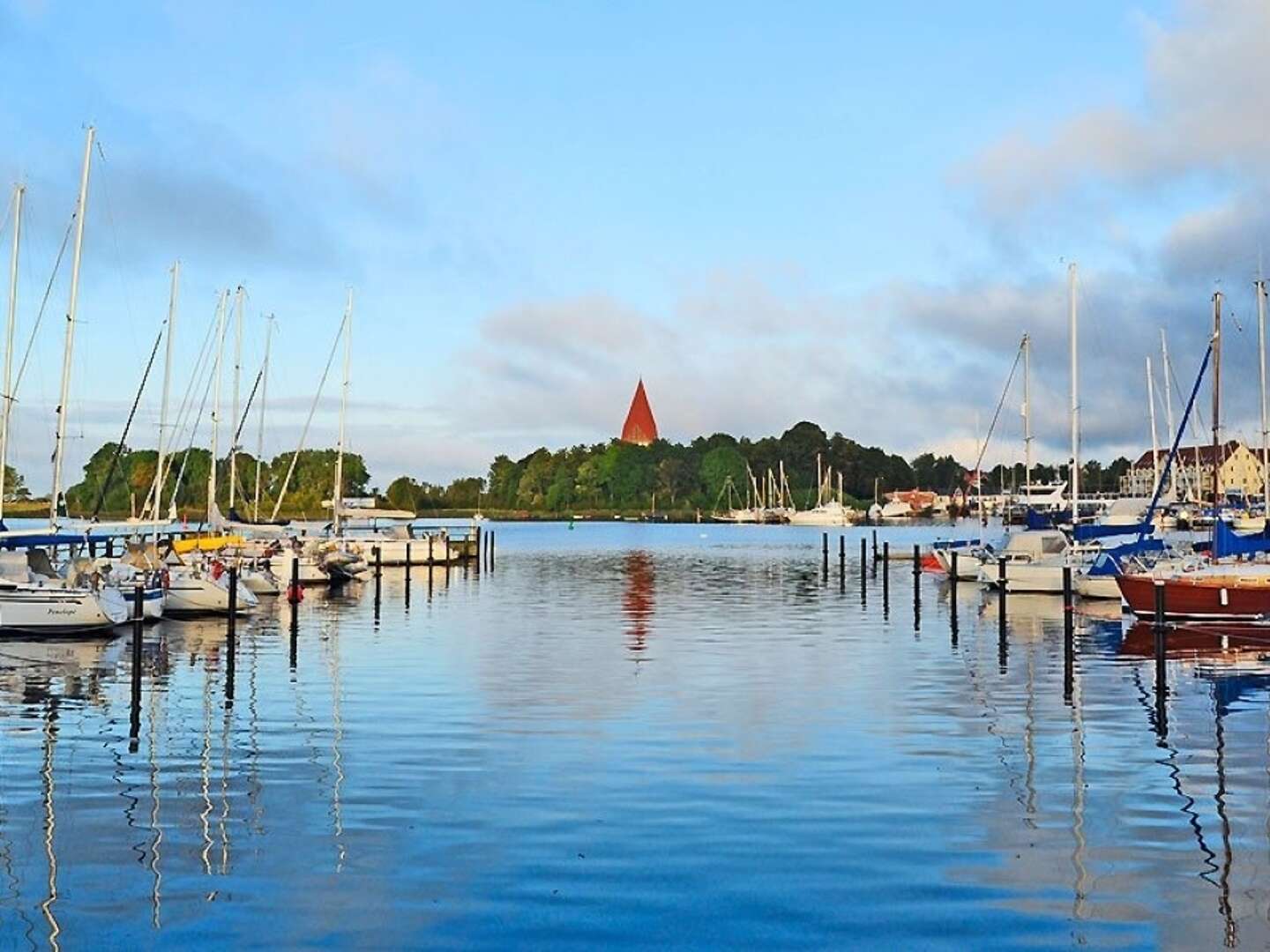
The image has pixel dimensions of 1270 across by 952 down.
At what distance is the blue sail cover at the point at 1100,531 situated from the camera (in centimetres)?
5931

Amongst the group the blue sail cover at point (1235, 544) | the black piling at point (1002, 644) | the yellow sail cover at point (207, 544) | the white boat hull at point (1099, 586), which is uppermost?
the blue sail cover at point (1235, 544)

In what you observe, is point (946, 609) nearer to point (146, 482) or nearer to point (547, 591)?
point (547, 591)

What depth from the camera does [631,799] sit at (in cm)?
1872

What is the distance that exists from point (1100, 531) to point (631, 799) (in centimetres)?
4651

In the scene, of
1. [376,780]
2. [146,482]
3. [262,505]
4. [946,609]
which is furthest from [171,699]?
[146,482]

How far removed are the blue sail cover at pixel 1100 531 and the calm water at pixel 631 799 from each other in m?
22.1

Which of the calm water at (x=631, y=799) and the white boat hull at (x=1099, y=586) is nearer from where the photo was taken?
the calm water at (x=631, y=799)

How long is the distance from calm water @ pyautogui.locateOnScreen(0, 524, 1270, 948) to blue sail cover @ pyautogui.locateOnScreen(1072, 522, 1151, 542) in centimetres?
2215

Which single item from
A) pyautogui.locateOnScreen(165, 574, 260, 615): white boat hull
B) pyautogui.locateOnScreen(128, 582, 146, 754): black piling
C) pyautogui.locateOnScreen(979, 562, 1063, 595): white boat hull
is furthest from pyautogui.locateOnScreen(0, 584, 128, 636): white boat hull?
pyautogui.locateOnScreen(979, 562, 1063, 595): white boat hull

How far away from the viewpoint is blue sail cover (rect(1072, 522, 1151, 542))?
59.3 meters

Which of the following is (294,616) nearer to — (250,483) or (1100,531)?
(1100,531)

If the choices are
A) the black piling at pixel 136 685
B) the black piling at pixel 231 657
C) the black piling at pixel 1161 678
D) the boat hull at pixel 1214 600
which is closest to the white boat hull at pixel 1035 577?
the boat hull at pixel 1214 600

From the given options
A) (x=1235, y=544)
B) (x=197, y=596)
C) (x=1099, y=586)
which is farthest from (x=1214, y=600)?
(x=197, y=596)

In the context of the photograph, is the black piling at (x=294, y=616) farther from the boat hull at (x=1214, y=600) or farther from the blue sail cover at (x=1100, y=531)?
the blue sail cover at (x=1100, y=531)
